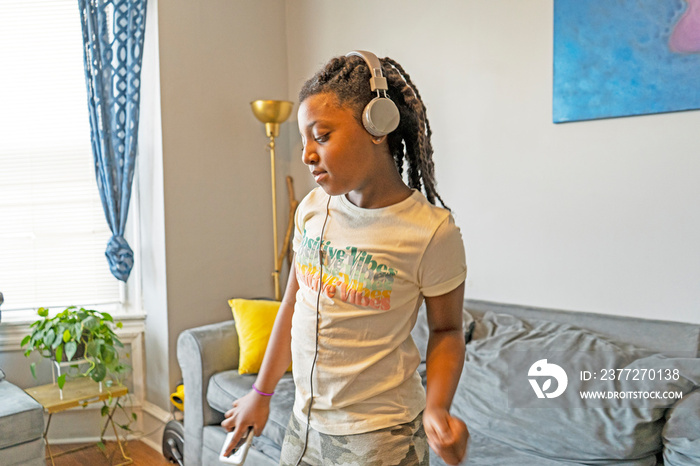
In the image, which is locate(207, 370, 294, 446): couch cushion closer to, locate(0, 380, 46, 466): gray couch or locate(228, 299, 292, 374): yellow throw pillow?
locate(228, 299, 292, 374): yellow throw pillow

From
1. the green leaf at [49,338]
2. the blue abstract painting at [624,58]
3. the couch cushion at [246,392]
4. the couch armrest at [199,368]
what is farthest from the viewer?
the green leaf at [49,338]

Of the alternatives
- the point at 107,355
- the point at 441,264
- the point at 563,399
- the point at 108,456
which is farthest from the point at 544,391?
the point at 108,456

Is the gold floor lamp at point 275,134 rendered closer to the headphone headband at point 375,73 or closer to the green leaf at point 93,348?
the green leaf at point 93,348

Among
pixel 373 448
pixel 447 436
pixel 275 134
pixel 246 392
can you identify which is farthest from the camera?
pixel 275 134

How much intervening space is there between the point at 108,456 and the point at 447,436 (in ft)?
8.46

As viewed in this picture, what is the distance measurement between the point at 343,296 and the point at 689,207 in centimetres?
161

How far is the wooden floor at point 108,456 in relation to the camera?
2.92 m

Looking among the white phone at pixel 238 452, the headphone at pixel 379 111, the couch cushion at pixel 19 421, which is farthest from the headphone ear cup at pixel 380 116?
the couch cushion at pixel 19 421

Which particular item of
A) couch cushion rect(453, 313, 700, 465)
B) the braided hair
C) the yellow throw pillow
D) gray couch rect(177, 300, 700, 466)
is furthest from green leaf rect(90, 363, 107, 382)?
the braided hair

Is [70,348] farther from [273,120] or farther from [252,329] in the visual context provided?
[273,120]

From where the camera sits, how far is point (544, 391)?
2002 millimetres

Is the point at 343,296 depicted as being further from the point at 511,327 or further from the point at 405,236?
the point at 511,327

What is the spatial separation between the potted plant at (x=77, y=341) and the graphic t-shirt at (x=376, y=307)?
78.6 inches

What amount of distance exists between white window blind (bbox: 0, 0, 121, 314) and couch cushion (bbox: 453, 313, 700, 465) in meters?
2.09
